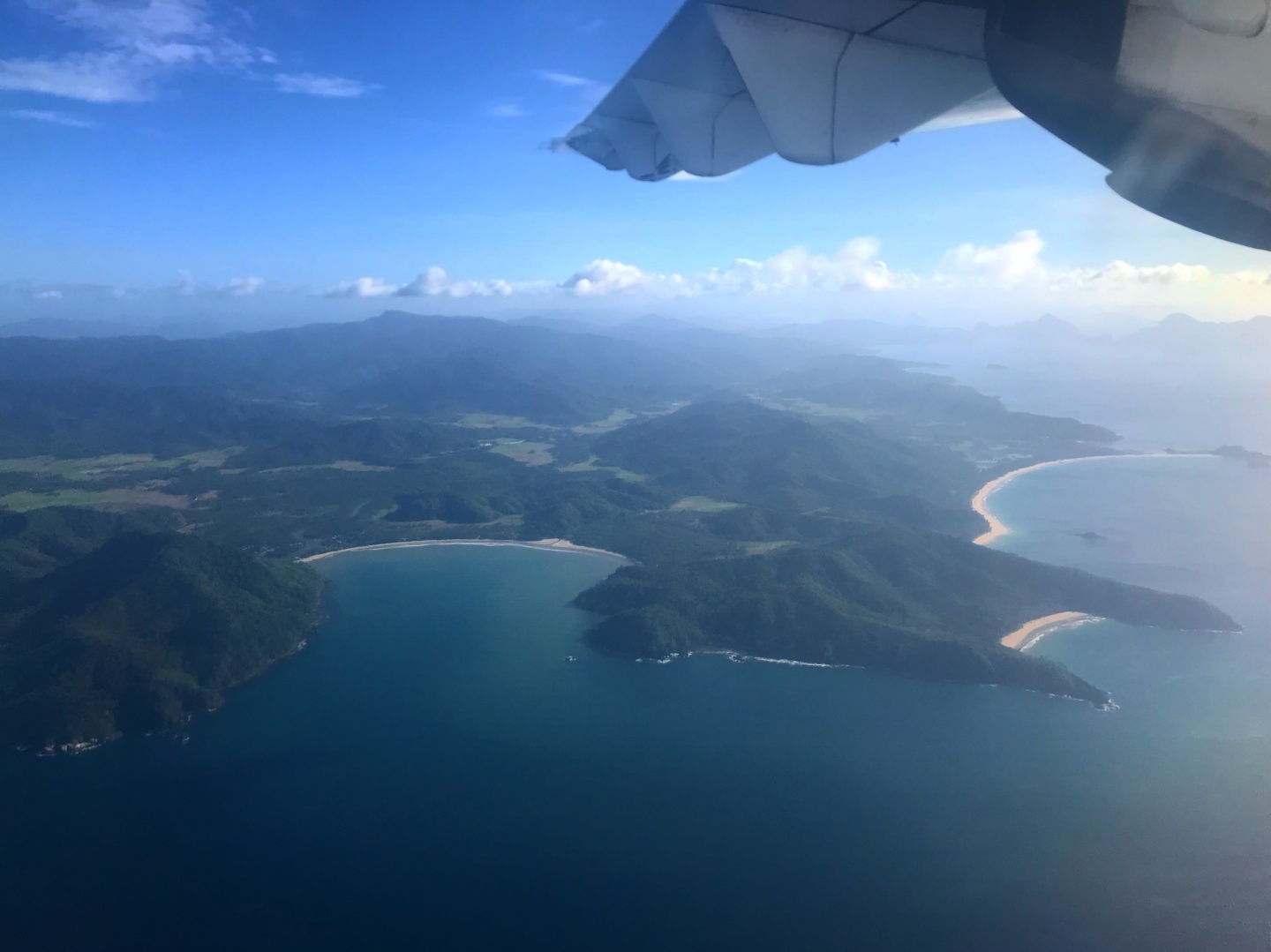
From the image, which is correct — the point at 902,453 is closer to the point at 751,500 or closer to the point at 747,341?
the point at 751,500

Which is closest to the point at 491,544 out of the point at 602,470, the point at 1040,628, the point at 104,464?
the point at 602,470

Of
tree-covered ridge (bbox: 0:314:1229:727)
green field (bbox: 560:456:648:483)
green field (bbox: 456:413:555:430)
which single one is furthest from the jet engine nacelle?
green field (bbox: 456:413:555:430)

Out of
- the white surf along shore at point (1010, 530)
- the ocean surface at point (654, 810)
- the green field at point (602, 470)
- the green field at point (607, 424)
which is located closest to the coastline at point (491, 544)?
the ocean surface at point (654, 810)

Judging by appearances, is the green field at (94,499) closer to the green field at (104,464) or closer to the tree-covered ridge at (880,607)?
the green field at (104,464)

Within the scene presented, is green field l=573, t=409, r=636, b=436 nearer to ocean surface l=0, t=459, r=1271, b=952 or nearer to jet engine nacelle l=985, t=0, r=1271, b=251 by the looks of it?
ocean surface l=0, t=459, r=1271, b=952

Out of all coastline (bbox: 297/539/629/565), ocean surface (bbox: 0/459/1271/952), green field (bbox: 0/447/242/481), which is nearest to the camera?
ocean surface (bbox: 0/459/1271/952)
